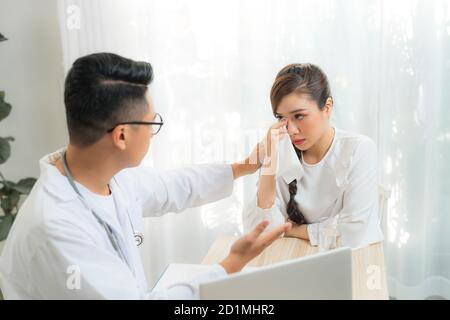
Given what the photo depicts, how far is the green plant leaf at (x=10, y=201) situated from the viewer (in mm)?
2184

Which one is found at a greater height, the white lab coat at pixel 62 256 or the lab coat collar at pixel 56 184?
the lab coat collar at pixel 56 184

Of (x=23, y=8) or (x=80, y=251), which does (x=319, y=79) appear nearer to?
(x=80, y=251)

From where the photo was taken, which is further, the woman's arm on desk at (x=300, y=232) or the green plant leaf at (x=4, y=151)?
the green plant leaf at (x=4, y=151)

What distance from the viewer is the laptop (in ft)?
2.71

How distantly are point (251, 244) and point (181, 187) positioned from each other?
62 centimetres

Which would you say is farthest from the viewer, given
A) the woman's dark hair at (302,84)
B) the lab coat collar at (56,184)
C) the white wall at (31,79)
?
the white wall at (31,79)

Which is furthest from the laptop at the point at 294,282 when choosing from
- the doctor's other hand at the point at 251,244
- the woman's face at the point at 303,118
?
the woman's face at the point at 303,118

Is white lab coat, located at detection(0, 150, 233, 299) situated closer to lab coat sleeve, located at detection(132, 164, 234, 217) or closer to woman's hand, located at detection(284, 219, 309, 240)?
lab coat sleeve, located at detection(132, 164, 234, 217)

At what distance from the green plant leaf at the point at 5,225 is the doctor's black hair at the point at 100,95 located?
1.17 meters

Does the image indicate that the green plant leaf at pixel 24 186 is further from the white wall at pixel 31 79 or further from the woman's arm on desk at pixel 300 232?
the woman's arm on desk at pixel 300 232

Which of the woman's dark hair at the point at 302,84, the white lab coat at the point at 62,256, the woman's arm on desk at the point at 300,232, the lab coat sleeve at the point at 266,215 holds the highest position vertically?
the woman's dark hair at the point at 302,84

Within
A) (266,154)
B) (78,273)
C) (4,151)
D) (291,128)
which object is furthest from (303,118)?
(4,151)

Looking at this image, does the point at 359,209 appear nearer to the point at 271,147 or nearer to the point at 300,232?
the point at 300,232

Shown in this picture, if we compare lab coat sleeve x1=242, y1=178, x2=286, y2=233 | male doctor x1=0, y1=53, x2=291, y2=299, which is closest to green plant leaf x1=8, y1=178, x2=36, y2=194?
male doctor x1=0, y1=53, x2=291, y2=299
